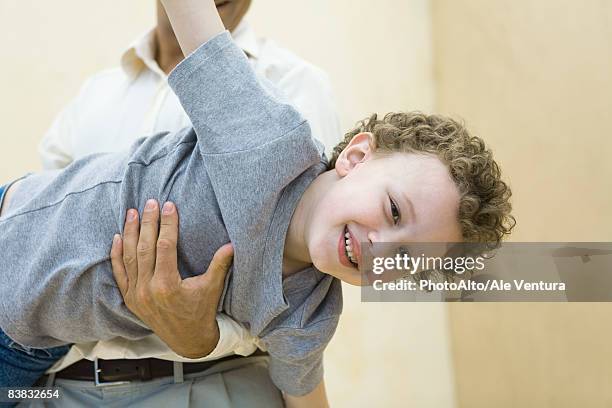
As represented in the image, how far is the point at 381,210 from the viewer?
826 millimetres

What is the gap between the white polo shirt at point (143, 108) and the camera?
3.39 ft

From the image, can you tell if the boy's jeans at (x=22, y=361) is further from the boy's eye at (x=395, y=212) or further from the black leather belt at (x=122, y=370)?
the boy's eye at (x=395, y=212)

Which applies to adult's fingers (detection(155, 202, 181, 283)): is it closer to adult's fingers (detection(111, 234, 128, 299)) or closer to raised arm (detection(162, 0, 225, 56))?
adult's fingers (detection(111, 234, 128, 299))

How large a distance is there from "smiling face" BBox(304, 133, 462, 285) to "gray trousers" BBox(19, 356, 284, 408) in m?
0.30

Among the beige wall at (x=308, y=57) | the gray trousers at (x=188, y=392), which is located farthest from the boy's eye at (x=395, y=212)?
the beige wall at (x=308, y=57)

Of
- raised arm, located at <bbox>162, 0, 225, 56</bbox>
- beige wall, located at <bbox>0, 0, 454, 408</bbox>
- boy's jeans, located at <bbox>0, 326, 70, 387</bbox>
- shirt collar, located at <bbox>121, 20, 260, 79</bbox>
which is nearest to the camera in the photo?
raised arm, located at <bbox>162, 0, 225, 56</bbox>

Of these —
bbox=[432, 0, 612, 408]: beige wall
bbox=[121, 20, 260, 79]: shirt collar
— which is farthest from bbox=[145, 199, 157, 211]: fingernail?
bbox=[432, 0, 612, 408]: beige wall

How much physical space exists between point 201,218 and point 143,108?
1.52 ft

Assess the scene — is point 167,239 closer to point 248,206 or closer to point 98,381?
point 248,206

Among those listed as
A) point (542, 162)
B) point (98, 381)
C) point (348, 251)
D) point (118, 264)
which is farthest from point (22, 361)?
point (542, 162)

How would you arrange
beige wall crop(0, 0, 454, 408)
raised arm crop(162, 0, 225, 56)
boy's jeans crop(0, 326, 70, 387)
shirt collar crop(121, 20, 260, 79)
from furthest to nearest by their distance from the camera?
beige wall crop(0, 0, 454, 408)
shirt collar crop(121, 20, 260, 79)
boy's jeans crop(0, 326, 70, 387)
raised arm crop(162, 0, 225, 56)

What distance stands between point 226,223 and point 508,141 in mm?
744

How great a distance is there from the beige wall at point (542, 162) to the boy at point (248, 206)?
24cm

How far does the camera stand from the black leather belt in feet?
3.30
